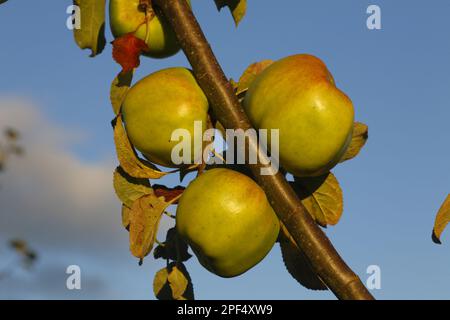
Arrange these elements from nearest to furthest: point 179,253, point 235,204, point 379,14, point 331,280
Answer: point 331,280 < point 235,204 < point 179,253 < point 379,14

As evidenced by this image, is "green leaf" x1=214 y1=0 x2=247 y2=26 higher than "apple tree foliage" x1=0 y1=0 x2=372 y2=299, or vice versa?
"green leaf" x1=214 y1=0 x2=247 y2=26

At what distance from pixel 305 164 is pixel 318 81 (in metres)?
0.25

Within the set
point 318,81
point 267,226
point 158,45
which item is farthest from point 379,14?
point 267,226

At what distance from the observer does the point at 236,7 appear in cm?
218

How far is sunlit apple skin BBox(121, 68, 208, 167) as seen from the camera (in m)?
1.81

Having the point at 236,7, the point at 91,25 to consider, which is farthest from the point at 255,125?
the point at 91,25

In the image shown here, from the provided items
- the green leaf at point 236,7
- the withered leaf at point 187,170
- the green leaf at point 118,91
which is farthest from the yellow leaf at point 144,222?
the green leaf at point 236,7

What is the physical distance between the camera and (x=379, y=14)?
7.85 feet

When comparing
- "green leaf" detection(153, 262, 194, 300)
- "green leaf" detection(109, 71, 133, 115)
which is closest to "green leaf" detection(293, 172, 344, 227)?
"green leaf" detection(153, 262, 194, 300)

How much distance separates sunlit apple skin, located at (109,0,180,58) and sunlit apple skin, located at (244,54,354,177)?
0.39m
